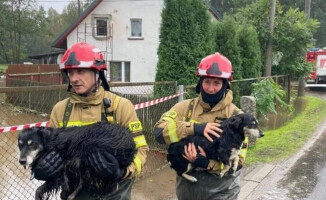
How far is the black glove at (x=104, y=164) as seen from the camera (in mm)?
2131

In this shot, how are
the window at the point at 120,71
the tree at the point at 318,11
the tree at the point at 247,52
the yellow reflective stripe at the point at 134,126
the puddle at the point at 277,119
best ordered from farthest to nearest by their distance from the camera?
the tree at the point at 318,11
the window at the point at 120,71
the tree at the point at 247,52
the puddle at the point at 277,119
the yellow reflective stripe at the point at 134,126

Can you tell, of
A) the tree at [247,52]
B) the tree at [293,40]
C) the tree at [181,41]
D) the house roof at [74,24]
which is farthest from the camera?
the house roof at [74,24]

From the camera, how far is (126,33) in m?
23.5

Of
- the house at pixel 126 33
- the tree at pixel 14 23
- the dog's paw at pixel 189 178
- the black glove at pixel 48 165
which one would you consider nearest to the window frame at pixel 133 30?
the house at pixel 126 33

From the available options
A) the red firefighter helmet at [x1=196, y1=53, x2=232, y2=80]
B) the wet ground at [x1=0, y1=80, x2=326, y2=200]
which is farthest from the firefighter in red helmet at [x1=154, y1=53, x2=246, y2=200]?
the wet ground at [x1=0, y1=80, x2=326, y2=200]

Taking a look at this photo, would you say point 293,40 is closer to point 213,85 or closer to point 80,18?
point 213,85

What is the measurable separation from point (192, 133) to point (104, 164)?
909 millimetres

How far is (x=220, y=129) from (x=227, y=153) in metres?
0.20

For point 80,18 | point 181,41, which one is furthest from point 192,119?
point 80,18

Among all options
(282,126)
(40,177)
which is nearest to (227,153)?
(40,177)

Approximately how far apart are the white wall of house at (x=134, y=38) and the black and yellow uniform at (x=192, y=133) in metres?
19.7

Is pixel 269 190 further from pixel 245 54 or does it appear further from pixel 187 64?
pixel 245 54

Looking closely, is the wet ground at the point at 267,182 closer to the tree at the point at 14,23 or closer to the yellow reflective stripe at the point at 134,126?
the yellow reflective stripe at the point at 134,126

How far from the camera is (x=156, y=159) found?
731 cm
